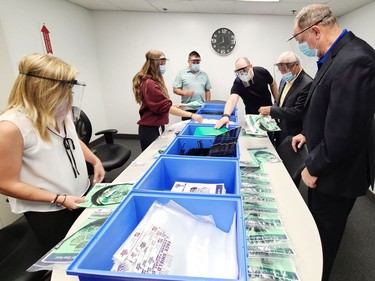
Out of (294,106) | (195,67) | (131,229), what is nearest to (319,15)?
(294,106)

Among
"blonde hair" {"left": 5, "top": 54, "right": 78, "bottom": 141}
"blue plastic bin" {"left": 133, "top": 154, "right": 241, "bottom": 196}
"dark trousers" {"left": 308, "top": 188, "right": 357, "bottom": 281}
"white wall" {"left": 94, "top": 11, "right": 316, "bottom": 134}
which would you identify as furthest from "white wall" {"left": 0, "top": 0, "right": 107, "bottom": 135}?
"dark trousers" {"left": 308, "top": 188, "right": 357, "bottom": 281}

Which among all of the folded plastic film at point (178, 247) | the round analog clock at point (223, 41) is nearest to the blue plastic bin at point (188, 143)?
the folded plastic film at point (178, 247)

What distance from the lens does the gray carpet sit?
143 centimetres

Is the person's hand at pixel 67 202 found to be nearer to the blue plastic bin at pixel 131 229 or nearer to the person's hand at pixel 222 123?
the blue plastic bin at pixel 131 229

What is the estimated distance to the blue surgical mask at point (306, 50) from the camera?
1.23 metres

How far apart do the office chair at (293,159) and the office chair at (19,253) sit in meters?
1.34

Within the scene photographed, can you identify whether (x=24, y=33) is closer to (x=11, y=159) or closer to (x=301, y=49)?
(x=11, y=159)

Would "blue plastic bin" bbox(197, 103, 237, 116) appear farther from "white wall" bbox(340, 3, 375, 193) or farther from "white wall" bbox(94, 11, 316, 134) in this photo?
"white wall" bbox(340, 3, 375, 193)

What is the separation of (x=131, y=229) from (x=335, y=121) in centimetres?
92

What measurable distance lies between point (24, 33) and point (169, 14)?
2182mm

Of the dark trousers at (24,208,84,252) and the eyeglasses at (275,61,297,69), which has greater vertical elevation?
the eyeglasses at (275,61,297,69)

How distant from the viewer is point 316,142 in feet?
3.66

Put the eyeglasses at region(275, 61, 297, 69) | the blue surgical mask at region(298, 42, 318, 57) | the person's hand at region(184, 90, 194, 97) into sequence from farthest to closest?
the person's hand at region(184, 90, 194, 97), the eyeglasses at region(275, 61, 297, 69), the blue surgical mask at region(298, 42, 318, 57)

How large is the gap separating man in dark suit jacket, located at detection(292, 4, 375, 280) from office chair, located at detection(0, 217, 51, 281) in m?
1.35
